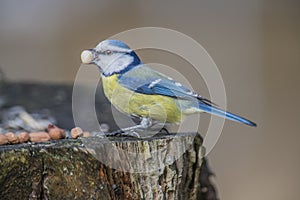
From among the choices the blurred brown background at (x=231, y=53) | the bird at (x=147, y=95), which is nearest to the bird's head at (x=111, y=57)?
the bird at (x=147, y=95)

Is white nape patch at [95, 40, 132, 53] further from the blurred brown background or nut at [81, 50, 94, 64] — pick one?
the blurred brown background

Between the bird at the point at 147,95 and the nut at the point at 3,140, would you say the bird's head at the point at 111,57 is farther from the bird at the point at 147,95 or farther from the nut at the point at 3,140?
the nut at the point at 3,140

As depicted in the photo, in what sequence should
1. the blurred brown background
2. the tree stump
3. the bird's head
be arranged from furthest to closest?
the blurred brown background < the bird's head < the tree stump

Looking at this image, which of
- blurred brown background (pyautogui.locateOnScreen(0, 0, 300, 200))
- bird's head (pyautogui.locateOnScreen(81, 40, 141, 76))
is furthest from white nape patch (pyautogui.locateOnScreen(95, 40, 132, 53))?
blurred brown background (pyautogui.locateOnScreen(0, 0, 300, 200))

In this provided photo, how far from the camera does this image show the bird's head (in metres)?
0.89

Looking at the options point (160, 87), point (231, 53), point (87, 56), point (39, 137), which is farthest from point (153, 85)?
point (231, 53)

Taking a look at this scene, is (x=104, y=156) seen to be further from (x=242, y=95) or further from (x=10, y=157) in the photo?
(x=242, y=95)

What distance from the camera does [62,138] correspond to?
96 cm

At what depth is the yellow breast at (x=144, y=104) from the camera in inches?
36.2

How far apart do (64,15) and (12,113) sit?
1.85m

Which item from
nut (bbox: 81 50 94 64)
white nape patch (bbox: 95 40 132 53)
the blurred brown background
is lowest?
the blurred brown background

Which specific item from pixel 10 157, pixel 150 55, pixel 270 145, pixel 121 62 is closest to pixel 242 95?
pixel 270 145

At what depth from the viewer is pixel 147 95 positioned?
0.92 meters

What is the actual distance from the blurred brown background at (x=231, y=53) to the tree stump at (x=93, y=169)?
4.54ft
